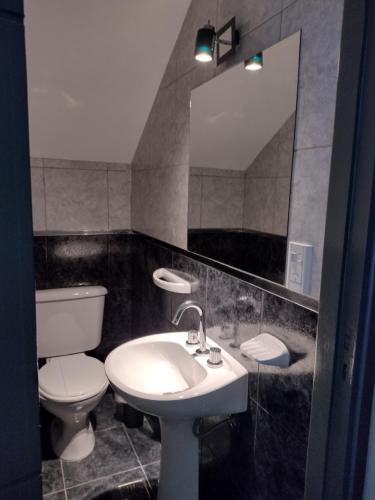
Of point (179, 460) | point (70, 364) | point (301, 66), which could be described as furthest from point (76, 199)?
point (301, 66)

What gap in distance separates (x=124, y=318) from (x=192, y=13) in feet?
6.51

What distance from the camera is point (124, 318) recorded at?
2742 millimetres

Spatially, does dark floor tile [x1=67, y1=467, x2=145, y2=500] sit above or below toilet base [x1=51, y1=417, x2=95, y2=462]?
below

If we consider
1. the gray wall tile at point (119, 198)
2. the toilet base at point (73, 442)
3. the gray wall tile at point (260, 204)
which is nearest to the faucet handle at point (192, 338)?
the gray wall tile at point (260, 204)

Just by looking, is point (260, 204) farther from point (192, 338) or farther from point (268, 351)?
point (192, 338)

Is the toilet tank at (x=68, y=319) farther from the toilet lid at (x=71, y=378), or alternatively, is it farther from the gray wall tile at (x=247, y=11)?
the gray wall tile at (x=247, y=11)

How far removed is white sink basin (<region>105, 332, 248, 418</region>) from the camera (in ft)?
3.86

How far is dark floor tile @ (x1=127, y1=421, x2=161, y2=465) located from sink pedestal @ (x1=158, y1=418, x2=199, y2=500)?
0.55m

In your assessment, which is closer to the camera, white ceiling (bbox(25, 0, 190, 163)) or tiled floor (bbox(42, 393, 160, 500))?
white ceiling (bbox(25, 0, 190, 163))

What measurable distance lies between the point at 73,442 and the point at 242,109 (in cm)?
192

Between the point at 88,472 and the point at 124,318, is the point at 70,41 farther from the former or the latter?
the point at 88,472

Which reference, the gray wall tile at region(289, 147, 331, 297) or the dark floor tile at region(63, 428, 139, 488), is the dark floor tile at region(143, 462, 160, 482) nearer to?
Result: the dark floor tile at region(63, 428, 139, 488)

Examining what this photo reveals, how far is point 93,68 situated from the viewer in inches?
72.7

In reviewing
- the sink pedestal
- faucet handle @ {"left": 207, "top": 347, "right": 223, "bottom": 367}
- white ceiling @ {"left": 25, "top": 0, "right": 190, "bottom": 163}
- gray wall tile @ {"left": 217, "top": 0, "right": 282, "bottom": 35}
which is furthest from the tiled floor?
gray wall tile @ {"left": 217, "top": 0, "right": 282, "bottom": 35}
